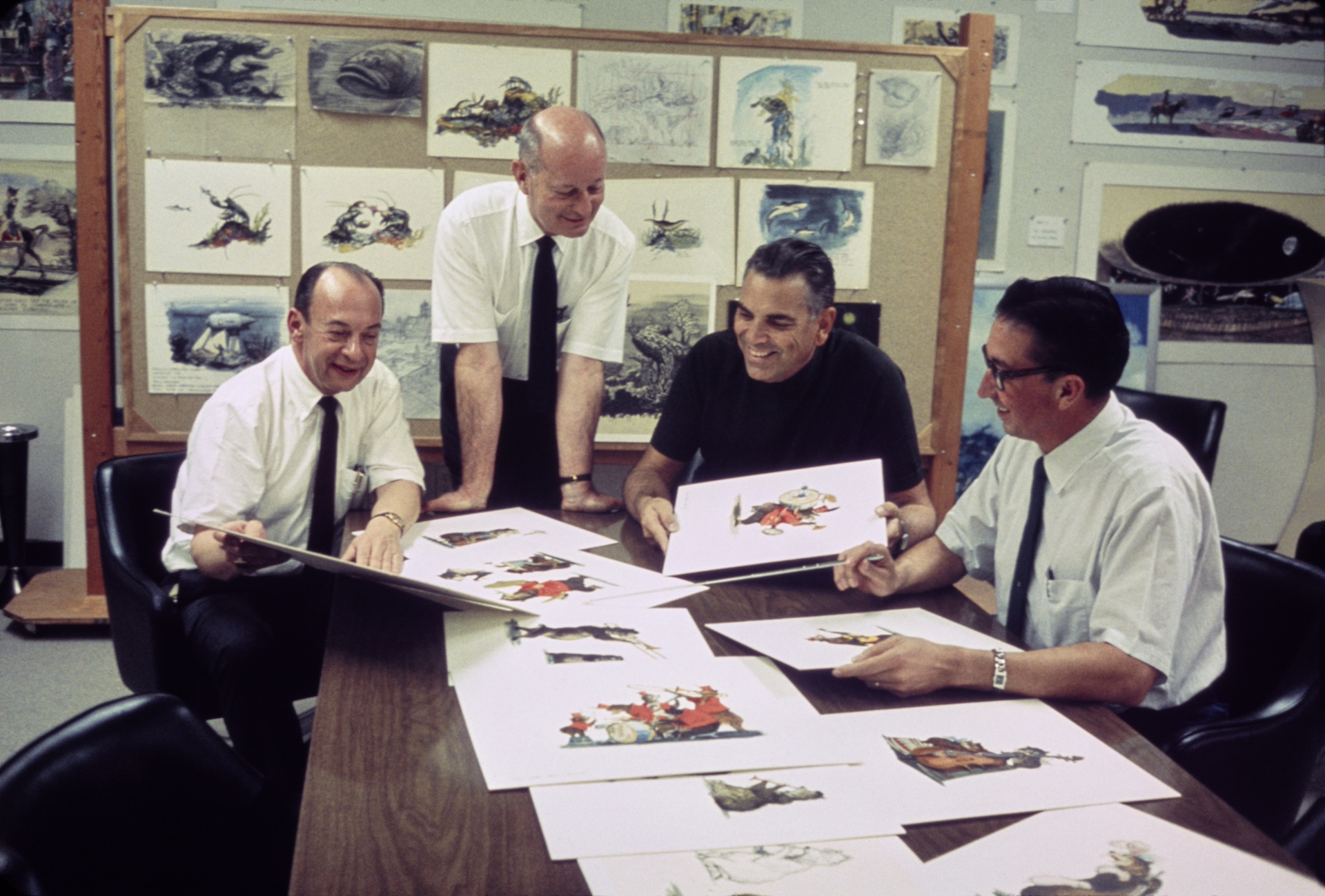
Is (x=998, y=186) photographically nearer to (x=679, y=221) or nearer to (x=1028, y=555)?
(x=679, y=221)

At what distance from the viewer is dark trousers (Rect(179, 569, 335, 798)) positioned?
6.02 feet

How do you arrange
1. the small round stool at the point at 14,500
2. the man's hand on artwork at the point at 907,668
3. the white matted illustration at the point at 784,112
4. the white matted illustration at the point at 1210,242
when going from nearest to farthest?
the man's hand on artwork at the point at 907,668 < the white matted illustration at the point at 784,112 < the small round stool at the point at 14,500 < the white matted illustration at the point at 1210,242

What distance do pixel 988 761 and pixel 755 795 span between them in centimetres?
26

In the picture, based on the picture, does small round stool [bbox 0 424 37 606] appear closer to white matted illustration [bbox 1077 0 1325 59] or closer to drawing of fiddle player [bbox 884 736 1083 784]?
drawing of fiddle player [bbox 884 736 1083 784]

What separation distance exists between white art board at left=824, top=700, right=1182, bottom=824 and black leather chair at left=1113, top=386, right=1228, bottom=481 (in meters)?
2.20

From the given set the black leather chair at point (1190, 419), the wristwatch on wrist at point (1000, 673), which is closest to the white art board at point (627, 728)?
the wristwatch on wrist at point (1000, 673)

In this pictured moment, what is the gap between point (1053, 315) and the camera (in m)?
1.48

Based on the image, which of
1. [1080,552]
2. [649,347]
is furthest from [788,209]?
[1080,552]

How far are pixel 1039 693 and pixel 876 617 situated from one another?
296 millimetres

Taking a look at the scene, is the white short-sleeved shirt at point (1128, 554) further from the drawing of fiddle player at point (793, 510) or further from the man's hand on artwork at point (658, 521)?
the man's hand on artwork at point (658, 521)

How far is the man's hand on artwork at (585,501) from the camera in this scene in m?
2.12

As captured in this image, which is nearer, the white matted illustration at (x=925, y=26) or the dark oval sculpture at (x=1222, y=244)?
the white matted illustration at (x=925, y=26)

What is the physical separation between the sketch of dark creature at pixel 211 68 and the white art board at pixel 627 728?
8.42 ft

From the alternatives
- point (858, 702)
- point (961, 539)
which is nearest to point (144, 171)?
point (961, 539)
